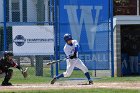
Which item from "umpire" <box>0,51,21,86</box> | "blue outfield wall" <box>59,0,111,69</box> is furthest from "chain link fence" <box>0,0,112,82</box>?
"umpire" <box>0,51,21,86</box>

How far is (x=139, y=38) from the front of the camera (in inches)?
1088

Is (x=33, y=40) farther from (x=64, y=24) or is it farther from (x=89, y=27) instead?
(x=89, y=27)

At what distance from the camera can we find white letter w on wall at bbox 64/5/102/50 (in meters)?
23.1

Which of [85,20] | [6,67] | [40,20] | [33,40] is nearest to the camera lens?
[6,67]

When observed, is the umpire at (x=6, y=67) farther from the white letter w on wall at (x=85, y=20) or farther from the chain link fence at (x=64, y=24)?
the white letter w on wall at (x=85, y=20)

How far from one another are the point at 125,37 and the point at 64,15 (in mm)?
5654

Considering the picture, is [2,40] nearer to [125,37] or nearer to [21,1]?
[21,1]

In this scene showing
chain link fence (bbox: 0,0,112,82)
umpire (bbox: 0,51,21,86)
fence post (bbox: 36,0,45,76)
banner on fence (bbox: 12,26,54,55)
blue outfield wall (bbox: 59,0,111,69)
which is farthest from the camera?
fence post (bbox: 36,0,45,76)

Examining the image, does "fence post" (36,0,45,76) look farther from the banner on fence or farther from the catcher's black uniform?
the catcher's black uniform

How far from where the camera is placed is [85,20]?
23234mm

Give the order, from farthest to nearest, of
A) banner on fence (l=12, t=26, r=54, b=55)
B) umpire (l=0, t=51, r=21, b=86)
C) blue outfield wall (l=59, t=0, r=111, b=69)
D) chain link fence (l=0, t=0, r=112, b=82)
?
blue outfield wall (l=59, t=0, r=111, b=69) → chain link fence (l=0, t=0, r=112, b=82) → banner on fence (l=12, t=26, r=54, b=55) → umpire (l=0, t=51, r=21, b=86)

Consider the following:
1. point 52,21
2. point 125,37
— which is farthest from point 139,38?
point 52,21

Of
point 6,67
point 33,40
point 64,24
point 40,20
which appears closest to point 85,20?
point 64,24

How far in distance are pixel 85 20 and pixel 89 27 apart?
0.37 metres
